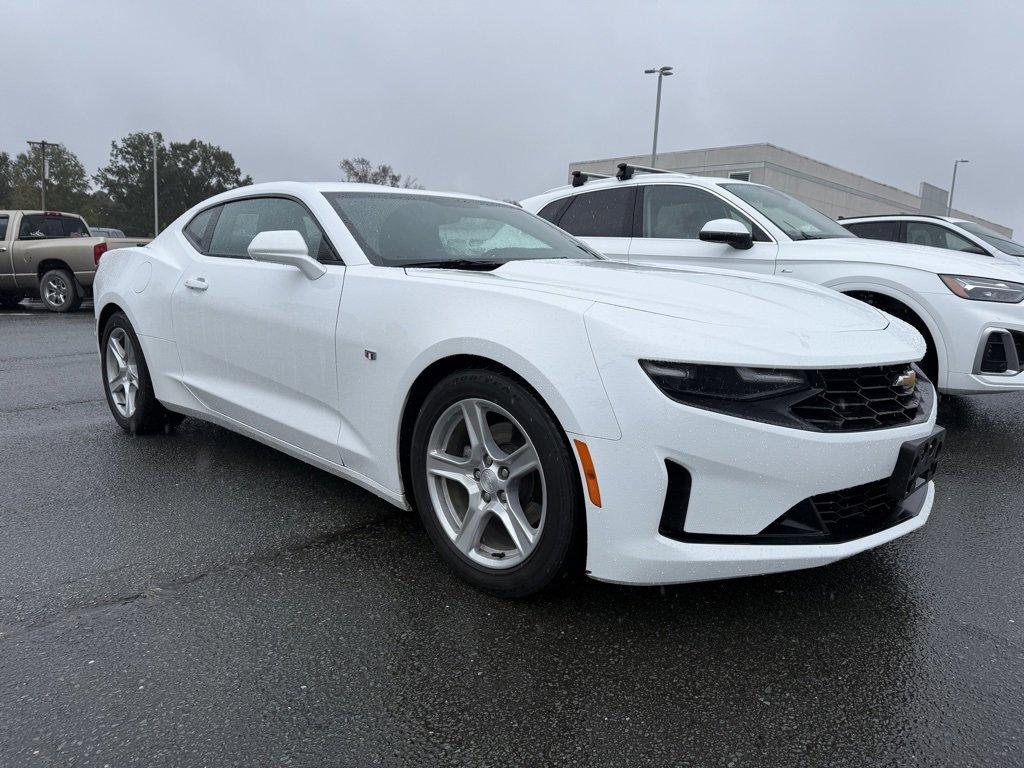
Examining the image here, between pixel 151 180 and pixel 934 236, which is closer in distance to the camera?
pixel 934 236

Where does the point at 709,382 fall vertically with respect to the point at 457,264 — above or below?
below

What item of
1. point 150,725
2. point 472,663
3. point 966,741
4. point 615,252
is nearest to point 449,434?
point 472,663

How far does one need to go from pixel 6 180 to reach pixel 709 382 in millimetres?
94850

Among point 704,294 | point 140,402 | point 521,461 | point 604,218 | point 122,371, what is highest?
point 604,218

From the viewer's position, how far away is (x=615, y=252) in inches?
253

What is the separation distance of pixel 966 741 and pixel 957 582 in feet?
3.41

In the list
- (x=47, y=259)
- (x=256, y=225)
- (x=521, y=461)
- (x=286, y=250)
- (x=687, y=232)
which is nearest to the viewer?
(x=521, y=461)

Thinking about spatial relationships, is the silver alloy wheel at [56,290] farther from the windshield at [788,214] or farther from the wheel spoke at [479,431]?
the wheel spoke at [479,431]

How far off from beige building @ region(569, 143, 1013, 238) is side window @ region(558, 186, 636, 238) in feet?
86.1

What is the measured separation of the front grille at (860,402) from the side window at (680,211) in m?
3.40

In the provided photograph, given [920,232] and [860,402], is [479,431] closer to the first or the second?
[860,402]

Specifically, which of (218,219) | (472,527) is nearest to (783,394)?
(472,527)

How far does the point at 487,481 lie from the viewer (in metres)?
2.52

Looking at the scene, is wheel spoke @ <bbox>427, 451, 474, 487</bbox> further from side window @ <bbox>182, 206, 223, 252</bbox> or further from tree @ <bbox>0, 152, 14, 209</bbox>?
tree @ <bbox>0, 152, 14, 209</bbox>
